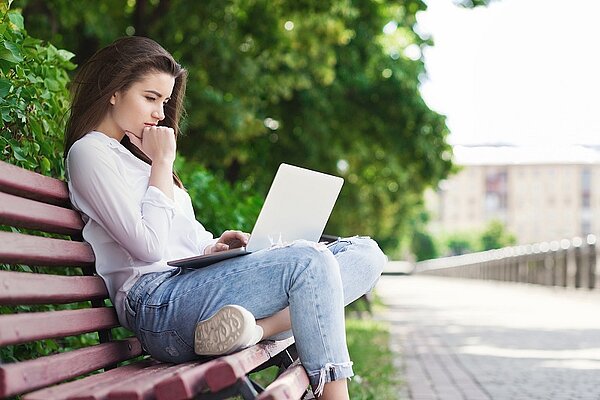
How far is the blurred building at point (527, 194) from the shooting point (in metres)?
114

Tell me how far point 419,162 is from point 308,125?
225cm

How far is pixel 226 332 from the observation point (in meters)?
3.03

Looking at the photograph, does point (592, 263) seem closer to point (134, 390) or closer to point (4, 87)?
point (4, 87)

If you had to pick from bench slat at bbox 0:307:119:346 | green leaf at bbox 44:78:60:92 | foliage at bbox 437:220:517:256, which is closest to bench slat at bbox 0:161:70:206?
bench slat at bbox 0:307:119:346

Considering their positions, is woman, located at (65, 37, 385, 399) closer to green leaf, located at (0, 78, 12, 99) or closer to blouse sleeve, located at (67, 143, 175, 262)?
blouse sleeve, located at (67, 143, 175, 262)

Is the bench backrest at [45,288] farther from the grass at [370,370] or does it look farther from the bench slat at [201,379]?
the grass at [370,370]

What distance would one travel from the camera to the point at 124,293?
3463mm

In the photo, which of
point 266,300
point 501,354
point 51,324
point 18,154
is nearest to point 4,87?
point 18,154

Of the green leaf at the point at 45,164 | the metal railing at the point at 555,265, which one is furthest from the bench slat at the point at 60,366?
the metal railing at the point at 555,265

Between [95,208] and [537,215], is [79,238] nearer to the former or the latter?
[95,208]

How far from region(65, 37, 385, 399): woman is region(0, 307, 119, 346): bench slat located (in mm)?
81

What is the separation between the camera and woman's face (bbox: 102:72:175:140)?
144 inches

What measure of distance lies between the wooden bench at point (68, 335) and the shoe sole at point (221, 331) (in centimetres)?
6

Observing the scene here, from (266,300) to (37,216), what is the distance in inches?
28.2
